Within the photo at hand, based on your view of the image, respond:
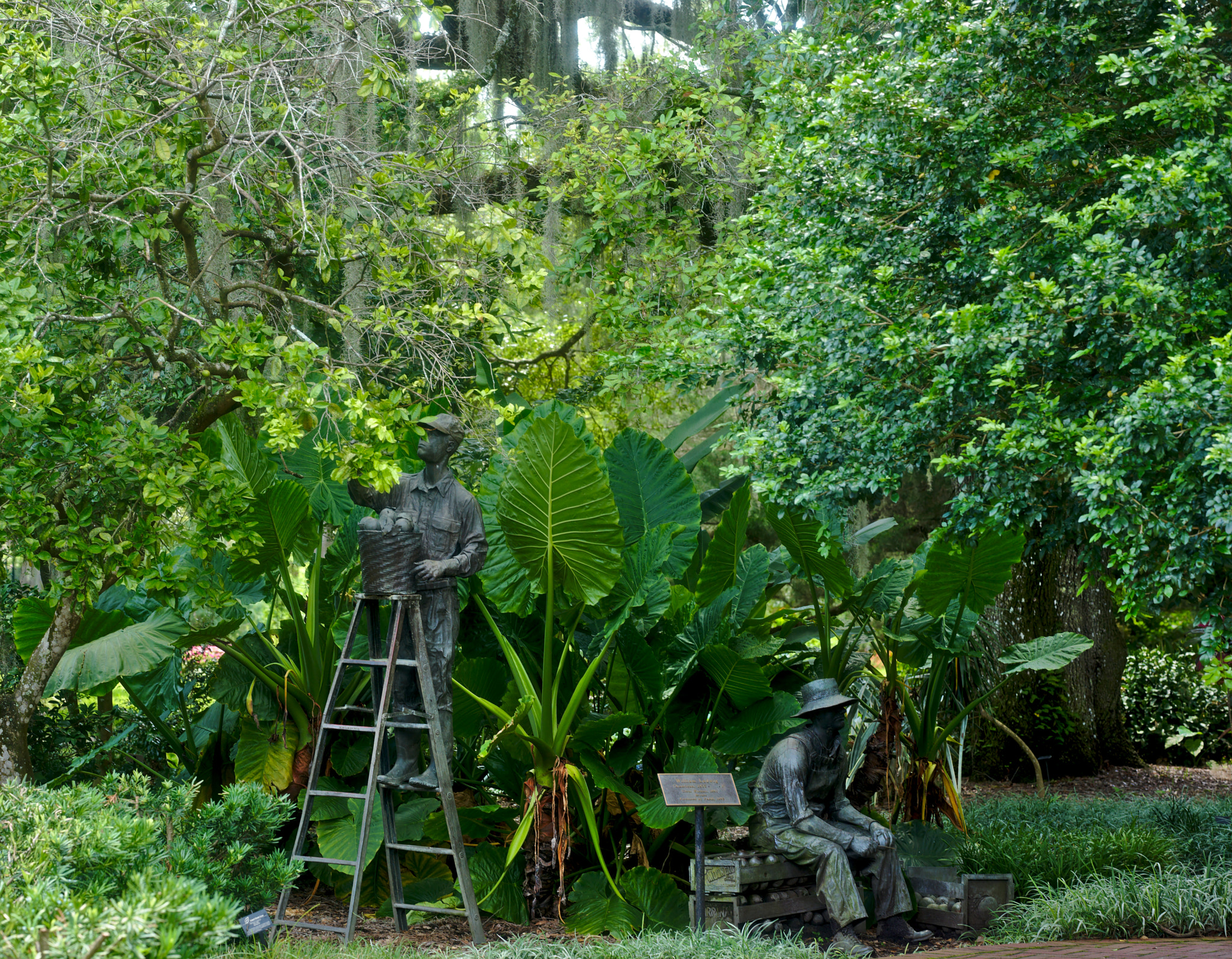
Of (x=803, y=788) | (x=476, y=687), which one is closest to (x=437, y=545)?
(x=476, y=687)

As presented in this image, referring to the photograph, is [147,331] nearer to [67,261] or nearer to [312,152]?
[67,261]

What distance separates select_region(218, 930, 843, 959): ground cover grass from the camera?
492cm

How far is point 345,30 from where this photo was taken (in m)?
5.66

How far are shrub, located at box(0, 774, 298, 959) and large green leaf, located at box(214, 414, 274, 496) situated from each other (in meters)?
2.33

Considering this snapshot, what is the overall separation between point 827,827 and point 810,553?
1.75 metres

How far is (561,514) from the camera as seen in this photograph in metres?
5.89

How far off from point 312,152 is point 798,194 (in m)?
2.60

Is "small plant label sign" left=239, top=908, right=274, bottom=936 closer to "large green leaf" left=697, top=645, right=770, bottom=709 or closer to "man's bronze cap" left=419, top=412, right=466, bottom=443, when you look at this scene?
"man's bronze cap" left=419, top=412, right=466, bottom=443

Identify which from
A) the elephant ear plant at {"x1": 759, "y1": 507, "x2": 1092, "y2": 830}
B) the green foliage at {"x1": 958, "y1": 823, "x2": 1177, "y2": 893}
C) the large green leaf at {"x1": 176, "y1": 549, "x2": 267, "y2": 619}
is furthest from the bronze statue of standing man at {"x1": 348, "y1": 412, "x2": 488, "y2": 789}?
the green foliage at {"x1": 958, "y1": 823, "x2": 1177, "y2": 893}

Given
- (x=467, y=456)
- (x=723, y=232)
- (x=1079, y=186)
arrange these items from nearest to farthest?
(x=1079, y=186) → (x=467, y=456) → (x=723, y=232)

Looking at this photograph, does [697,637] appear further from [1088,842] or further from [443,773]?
[1088,842]

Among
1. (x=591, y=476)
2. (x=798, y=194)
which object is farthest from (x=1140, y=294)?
(x=591, y=476)

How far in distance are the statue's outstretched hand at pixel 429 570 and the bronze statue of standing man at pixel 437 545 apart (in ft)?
0.12

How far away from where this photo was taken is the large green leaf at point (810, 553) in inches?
263
